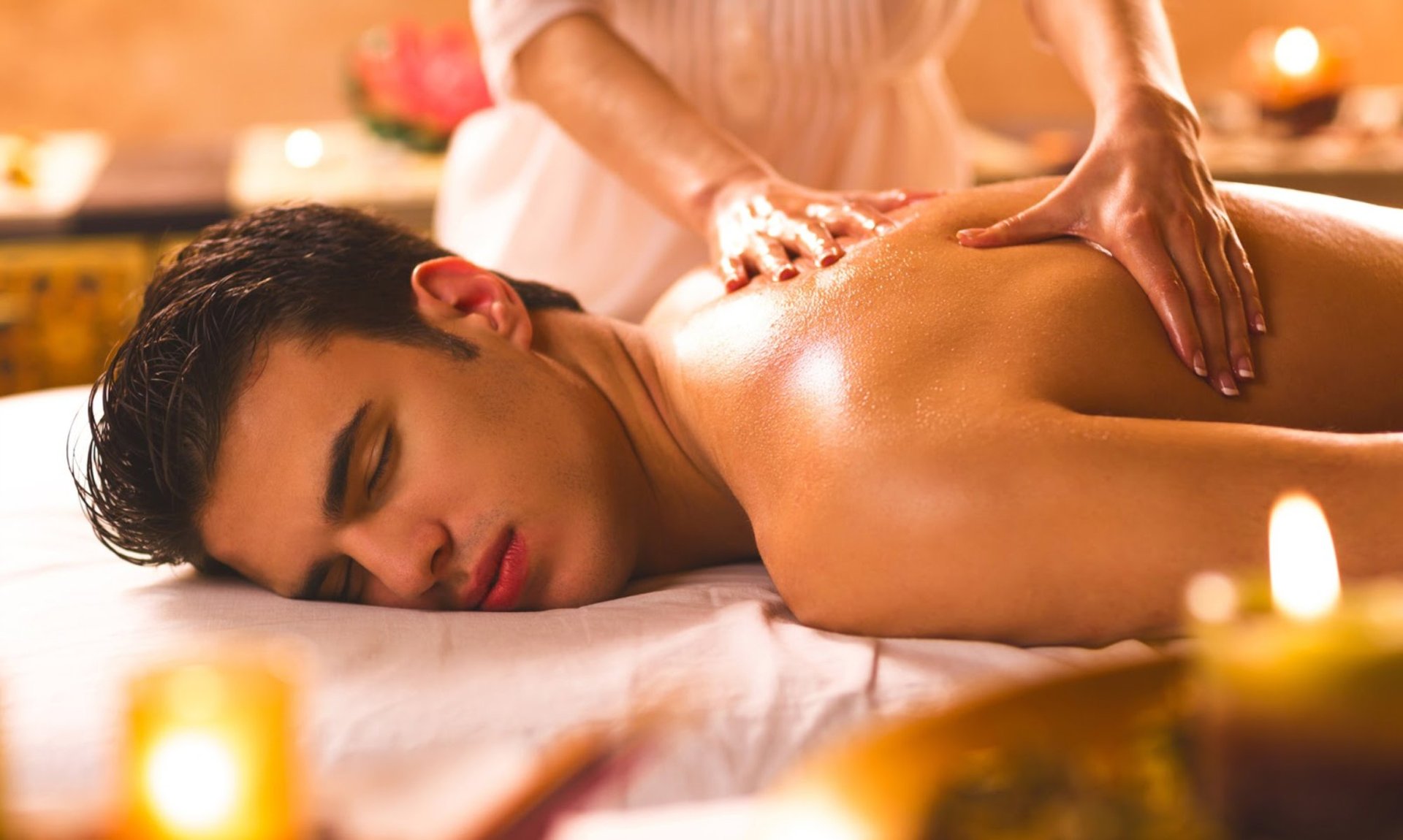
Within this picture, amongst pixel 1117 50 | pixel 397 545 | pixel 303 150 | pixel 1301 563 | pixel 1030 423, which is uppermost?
pixel 1301 563

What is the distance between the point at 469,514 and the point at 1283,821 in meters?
0.86

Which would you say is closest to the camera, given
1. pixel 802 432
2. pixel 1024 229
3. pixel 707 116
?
pixel 802 432

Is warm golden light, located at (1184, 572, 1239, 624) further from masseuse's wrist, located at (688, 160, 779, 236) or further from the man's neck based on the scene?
masseuse's wrist, located at (688, 160, 779, 236)

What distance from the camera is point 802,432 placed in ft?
4.02

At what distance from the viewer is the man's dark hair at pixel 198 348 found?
4.44ft

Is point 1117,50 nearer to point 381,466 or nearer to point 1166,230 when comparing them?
point 1166,230

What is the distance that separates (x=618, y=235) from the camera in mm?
2248

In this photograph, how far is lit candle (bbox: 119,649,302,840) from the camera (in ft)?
1.78

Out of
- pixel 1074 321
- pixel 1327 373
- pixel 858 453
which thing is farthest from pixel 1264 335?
Result: pixel 858 453

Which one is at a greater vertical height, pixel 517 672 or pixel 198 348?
pixel 198 348

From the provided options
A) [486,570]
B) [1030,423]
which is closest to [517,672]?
[486,570]

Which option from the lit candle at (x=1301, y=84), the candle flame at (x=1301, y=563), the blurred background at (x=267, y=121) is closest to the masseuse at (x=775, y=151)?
the candle flame at (x=1301, y=563)

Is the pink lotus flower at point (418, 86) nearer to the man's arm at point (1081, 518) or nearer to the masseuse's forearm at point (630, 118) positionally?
the masseuse's forearm at point (630, 118)

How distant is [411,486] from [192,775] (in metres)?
0.74
